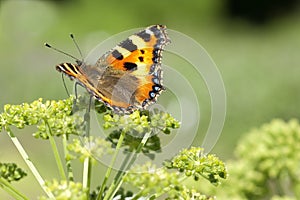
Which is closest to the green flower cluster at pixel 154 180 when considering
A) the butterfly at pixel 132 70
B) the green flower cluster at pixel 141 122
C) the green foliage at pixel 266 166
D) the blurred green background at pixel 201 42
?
the green flower cluster at pixel 141 122

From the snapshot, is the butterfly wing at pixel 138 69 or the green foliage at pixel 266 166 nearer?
the butterfly wing at pixel 138 69

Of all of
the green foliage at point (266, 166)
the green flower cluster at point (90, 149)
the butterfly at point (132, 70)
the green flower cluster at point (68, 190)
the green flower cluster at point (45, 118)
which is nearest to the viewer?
the green flower cluster at point (68, 190)

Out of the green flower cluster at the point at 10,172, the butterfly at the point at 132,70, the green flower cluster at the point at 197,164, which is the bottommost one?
the green flower cluster at the point at 10,172

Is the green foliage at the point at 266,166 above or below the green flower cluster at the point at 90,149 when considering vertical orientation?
above

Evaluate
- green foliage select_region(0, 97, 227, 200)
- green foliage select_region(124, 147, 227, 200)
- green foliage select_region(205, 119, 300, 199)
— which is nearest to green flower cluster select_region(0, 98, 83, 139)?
green foliage select_region(0, 97, 227, 200)

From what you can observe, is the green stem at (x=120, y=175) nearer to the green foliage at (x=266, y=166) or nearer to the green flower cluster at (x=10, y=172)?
the green flower cluster at (x=10, y=172)

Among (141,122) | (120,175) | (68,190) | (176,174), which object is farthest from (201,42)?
(68,190)

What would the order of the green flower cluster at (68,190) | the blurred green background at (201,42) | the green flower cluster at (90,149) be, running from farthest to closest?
the blurred green background at (201,42) → the green flower cluster at (90,149) → the green flower cluster at (68,190)

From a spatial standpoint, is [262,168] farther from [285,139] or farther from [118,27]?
[118,27]
